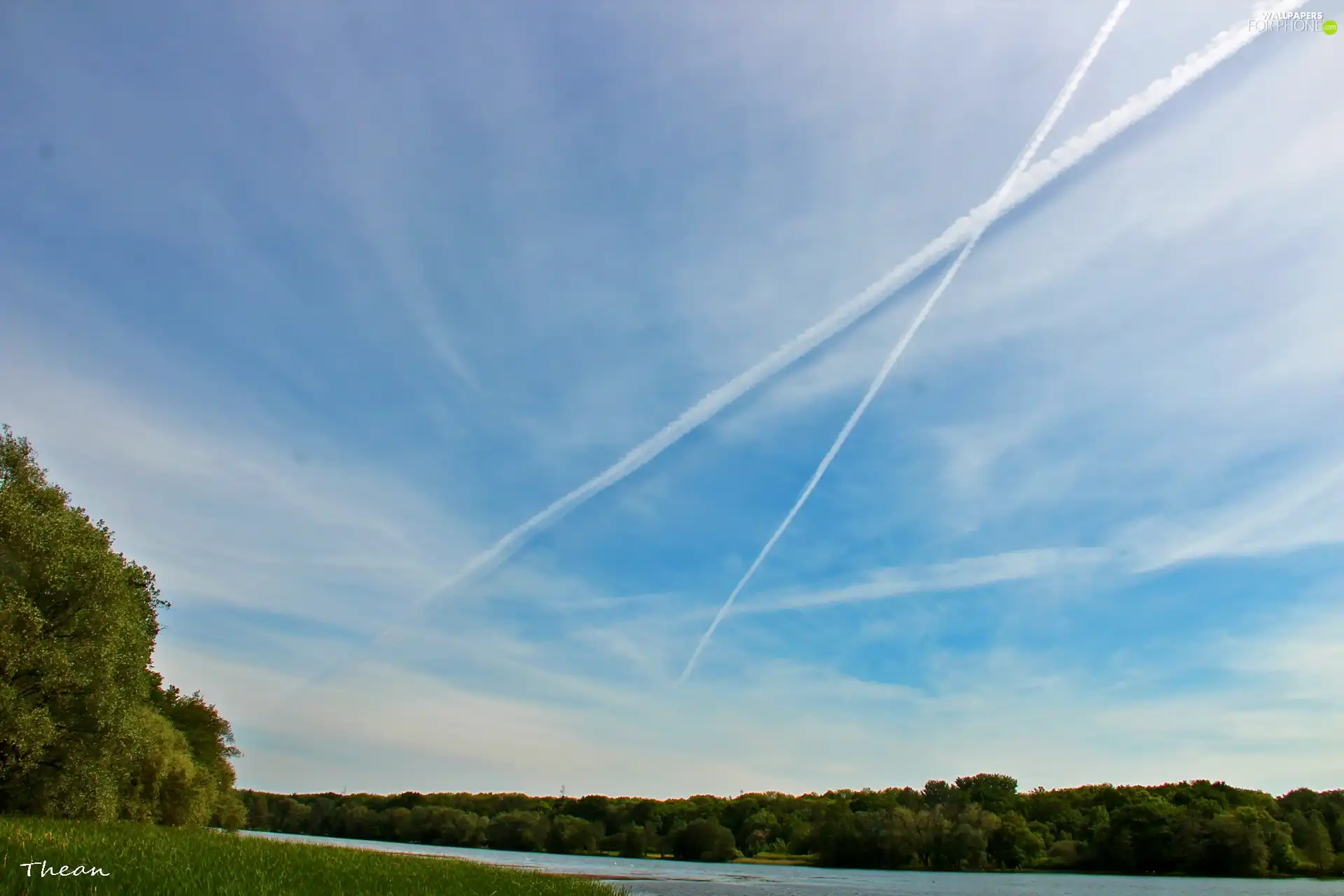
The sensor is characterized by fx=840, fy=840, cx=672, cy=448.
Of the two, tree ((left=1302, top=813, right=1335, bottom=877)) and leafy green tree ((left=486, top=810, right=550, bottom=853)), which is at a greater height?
tree ((left=1302, top=813, right=1335, bottom=877))

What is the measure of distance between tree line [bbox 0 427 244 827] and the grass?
4.73 meters

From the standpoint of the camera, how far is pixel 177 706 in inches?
3730

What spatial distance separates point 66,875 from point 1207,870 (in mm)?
160166

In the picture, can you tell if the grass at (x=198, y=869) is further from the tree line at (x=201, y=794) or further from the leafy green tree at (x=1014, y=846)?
the leafy green tree at (x=1014, y=846)

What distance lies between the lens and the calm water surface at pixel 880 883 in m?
85.1

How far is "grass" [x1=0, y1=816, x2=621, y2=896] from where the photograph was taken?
594 inches

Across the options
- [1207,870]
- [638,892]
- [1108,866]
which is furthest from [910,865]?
[638,892]

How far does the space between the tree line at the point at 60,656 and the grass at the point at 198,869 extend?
15.5 feet

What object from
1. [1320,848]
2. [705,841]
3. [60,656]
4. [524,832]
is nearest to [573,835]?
[524,832]

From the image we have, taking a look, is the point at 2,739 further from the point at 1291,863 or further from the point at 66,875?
the point at 1291,863

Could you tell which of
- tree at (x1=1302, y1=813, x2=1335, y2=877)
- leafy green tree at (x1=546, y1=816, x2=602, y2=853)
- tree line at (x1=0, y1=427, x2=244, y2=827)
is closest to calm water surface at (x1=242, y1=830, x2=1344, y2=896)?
tree at (x1=1302, y1=813, x2=1335, y2=877)

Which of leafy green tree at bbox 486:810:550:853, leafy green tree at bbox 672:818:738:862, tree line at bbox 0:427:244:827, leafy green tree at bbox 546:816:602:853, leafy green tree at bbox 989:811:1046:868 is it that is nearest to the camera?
tree line at bbox 0:427:244:827

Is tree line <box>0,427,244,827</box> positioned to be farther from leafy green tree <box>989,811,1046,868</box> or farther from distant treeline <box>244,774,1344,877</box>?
leafy green tree <box>989,811,1046,868</box>

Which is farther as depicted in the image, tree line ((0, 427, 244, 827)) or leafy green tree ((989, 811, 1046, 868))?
leafy green tree ((989, 811, 1046, 868))
